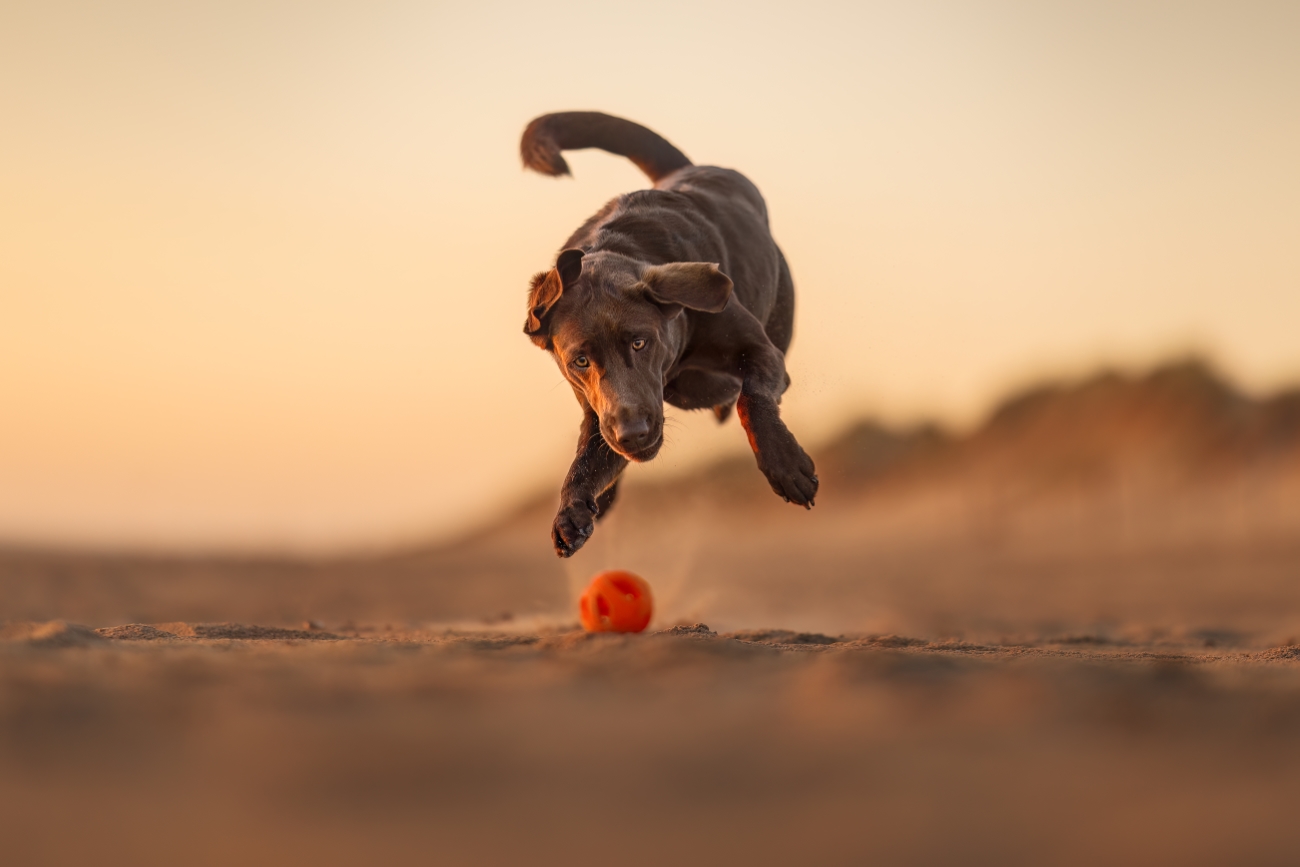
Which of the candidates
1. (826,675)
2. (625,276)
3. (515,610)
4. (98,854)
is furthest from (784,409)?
(515,610)

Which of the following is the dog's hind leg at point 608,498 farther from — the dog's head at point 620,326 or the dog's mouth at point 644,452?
the dog's mouth at point 644,452

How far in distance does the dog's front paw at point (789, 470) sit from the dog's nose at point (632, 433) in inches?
24.0

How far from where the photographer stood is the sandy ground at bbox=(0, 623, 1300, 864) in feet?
5.95

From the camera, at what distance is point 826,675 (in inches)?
122

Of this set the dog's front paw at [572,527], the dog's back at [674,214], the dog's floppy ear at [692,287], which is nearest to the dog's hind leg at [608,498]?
the dog's front paw at [572,527]

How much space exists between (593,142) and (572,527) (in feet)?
9.49

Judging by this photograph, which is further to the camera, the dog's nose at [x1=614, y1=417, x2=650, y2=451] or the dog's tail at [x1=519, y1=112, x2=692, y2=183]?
the dog's tail at [x1=519, y1=112, x2=692, y2=183]

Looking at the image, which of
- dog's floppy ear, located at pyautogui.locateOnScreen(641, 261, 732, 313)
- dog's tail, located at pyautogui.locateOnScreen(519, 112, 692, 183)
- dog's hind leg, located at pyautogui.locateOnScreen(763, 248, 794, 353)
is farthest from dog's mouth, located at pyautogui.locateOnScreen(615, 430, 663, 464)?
dog's tail, located at pyautogui.locateOnScreen(519, 112, 692, 183)

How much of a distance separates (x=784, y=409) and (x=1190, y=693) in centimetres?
249

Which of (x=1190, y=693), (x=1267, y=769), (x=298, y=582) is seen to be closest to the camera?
(x=1267, y=769)

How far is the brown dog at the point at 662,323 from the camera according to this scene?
4406 mm

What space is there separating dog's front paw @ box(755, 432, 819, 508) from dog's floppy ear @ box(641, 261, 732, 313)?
621 mm

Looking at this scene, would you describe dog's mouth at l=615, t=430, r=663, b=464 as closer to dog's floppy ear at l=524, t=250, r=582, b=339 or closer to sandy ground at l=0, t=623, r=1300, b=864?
dog's floppy ear at l=524, t=250, r=582, b=339

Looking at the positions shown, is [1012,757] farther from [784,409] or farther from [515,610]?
[515,610]
